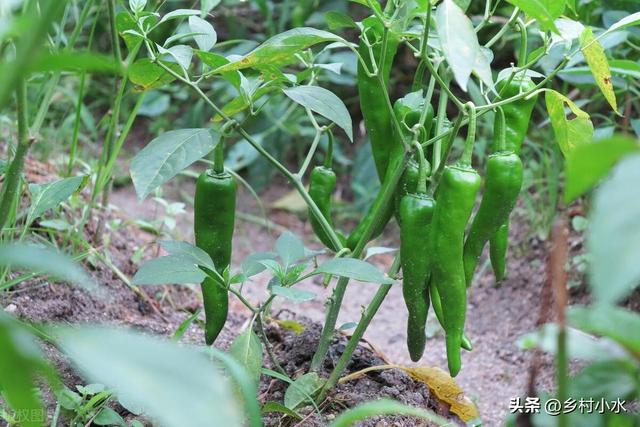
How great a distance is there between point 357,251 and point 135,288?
0.70 meters

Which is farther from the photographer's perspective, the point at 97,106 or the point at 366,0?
the point at 97,106

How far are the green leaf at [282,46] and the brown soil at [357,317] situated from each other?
1.62 ft

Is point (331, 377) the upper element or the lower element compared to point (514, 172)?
lower

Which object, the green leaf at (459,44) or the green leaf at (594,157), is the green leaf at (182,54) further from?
the green leaf at (594,157)

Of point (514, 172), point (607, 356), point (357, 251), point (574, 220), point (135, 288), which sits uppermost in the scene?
point (607, 356)

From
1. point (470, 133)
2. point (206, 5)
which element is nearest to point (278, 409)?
point (470, 133)

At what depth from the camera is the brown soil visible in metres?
1.32

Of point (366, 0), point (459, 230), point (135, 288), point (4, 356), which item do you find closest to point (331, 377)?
point (459, 230)

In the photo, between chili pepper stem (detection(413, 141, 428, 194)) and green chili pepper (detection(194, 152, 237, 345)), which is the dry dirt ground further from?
chili pepper stem (detection(413, 141, 428, 194))

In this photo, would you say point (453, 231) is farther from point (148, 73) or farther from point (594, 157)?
point (594, 157)

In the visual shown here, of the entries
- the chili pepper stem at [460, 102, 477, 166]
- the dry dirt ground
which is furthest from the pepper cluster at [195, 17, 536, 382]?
the dry dirt ground

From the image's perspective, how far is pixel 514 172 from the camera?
3.67ft

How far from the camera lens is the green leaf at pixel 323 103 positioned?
107 centimetres

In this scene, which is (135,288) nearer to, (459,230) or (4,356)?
(459,230)
